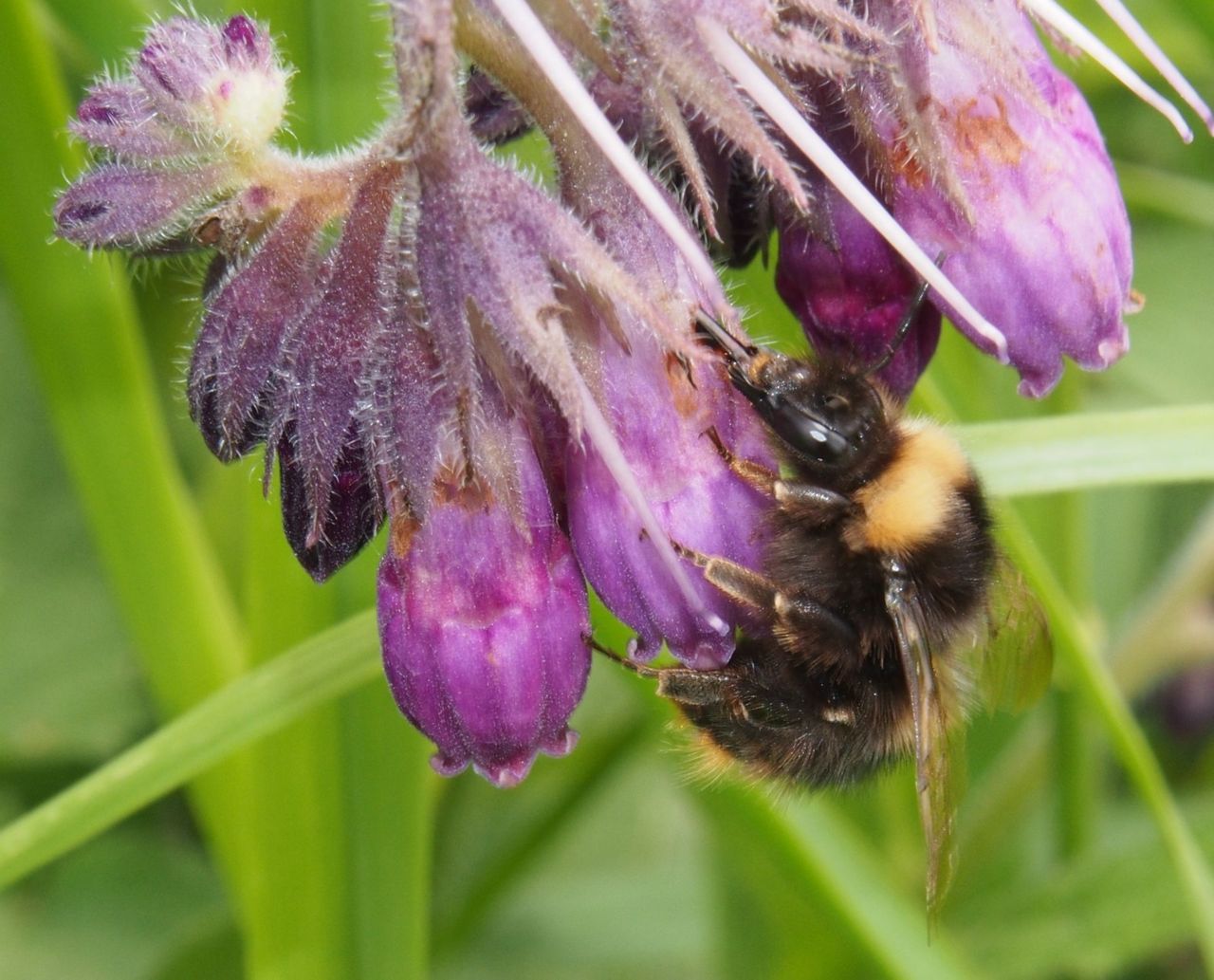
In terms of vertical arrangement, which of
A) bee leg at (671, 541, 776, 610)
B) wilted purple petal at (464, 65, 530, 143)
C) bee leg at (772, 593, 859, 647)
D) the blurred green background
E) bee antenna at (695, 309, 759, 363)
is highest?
wilted purple petal at (464, 65, 530, 143)

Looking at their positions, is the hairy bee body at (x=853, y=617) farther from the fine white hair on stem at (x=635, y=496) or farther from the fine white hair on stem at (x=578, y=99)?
the fine white hair on stem at (x=578, y=99)

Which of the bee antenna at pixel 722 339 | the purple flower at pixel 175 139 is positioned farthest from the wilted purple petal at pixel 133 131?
the bee antenna at pixel 722 339

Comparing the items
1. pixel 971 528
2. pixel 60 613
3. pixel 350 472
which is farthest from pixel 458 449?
pixel 60 613

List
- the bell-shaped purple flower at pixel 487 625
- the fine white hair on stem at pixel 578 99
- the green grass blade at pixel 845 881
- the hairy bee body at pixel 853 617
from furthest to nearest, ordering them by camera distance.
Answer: the green grass blade at pixel 845 881 → the hairy bee body at pixel 853 617 → the bell-shaped purple flower at pixel 487 625 → the fine white hair on stem at pixel 578 99

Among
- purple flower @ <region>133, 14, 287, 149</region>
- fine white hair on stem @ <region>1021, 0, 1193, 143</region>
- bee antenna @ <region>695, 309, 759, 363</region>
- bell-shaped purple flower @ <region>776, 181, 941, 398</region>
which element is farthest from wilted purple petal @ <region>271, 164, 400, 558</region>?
fine white hair on stem @ <region>1021, 0, 1193, 143</region>

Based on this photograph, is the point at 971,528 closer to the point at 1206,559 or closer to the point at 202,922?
the point at 1206,559

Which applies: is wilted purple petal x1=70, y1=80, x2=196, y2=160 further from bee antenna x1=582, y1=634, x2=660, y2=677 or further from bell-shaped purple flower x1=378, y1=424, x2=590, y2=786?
bee antenna x1=582, y1=634, x2=660, y2=677
